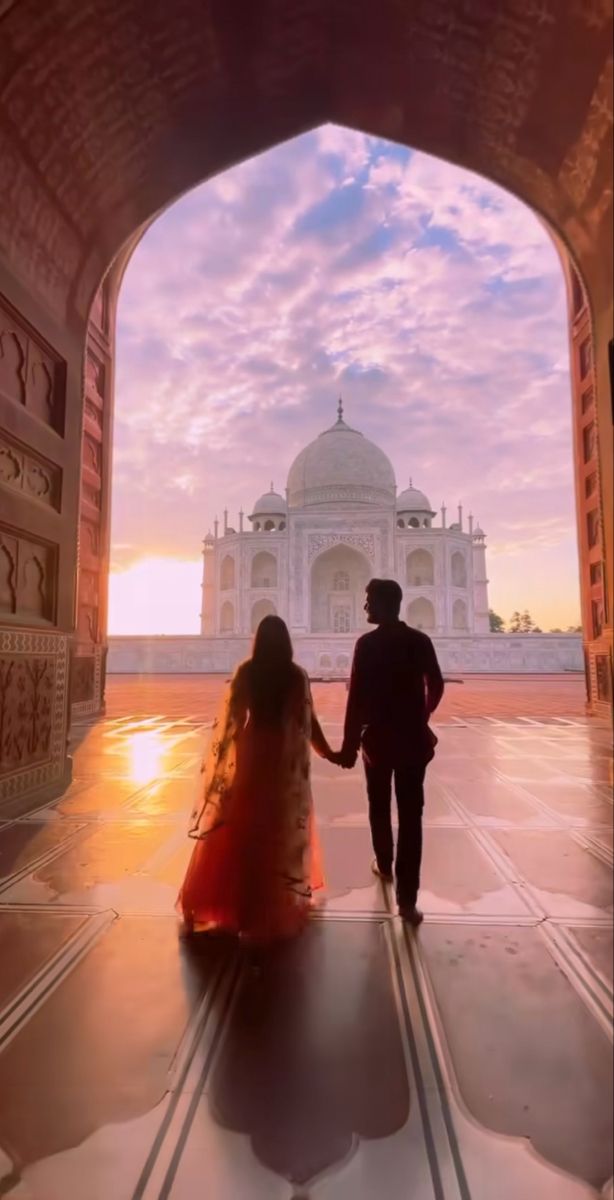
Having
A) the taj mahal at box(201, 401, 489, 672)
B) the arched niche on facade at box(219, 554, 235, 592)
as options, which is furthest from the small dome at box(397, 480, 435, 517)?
the arched niche on facade at box(219, 554, 235, 592)

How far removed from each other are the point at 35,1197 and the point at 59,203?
3.92m

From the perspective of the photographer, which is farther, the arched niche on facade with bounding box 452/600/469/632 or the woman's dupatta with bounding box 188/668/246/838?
the arched niche on facade with bounding box 452/600/469/632

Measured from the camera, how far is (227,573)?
93.4 ft

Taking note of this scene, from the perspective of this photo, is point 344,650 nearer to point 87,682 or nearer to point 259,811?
point 87,682

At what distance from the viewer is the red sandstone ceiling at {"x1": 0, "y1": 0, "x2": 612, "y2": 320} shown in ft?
8.50

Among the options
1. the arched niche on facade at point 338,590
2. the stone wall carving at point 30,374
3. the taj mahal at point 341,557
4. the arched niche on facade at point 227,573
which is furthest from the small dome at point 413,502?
the stone wall carving at point 30,374

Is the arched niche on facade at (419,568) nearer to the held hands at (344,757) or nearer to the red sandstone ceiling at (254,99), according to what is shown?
the red sandstone ceiling at (254,99)

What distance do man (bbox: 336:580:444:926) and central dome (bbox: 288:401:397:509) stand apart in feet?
80.5

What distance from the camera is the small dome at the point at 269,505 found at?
1183 inches

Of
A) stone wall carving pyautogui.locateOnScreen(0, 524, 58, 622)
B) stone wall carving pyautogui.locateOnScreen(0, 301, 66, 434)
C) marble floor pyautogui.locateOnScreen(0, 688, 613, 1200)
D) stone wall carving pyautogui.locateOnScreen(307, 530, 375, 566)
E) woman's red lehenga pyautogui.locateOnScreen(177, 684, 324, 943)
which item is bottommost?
marble floor pyautogui.locateOnScreen(0, 688, 613, 1200)

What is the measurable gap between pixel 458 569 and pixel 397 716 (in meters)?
26.3

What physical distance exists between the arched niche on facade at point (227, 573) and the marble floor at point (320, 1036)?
2585 centimetres

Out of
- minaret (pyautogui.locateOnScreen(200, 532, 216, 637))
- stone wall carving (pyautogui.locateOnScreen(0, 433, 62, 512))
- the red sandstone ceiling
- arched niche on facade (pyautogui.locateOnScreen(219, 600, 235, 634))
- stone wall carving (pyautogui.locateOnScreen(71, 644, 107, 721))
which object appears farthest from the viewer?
minaret (pyautogui.locateOnScreen(200, 532, 216, 637))

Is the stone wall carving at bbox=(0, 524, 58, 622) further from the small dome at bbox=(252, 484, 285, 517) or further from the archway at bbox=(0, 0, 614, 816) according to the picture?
the small dome at bbox=(252, 484, 285, 517)
